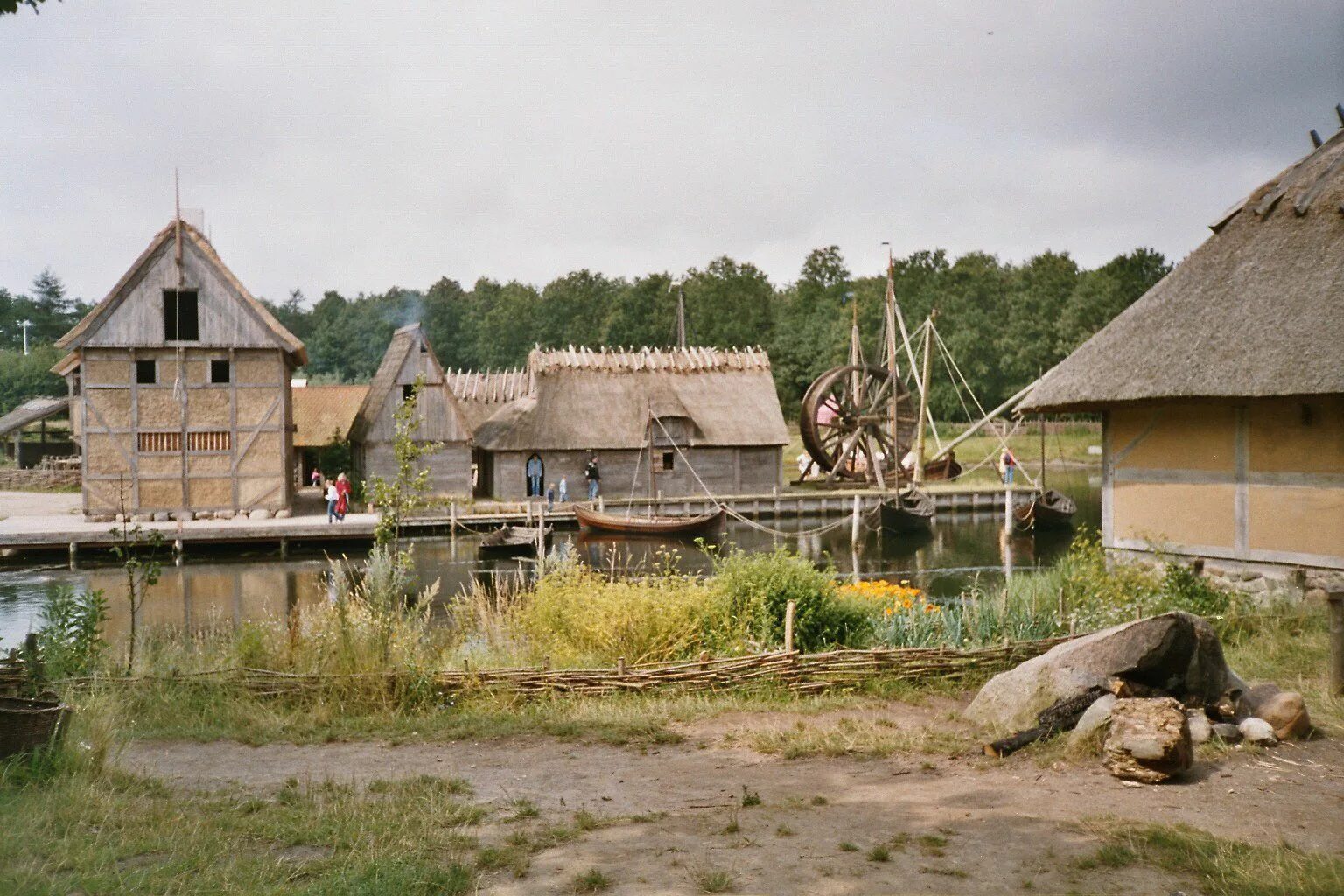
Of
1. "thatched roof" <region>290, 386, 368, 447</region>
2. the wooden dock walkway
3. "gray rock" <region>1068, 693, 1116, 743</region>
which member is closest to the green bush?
"gray rock" <region>1068, 693, 1116, 743</region>

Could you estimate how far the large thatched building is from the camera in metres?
11.5

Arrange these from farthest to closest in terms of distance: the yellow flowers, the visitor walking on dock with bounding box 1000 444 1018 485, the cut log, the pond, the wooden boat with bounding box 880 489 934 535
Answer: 1. the visitor walking on dock with bounding box 1000 444 1018 485
2. the wooden boat with bounding box 880 489 934 535
3. the pond
4. the yellow flowers
5. the cut log

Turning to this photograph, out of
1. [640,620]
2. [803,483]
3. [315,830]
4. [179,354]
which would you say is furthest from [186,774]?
[803,483]

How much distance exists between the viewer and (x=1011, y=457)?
35.8 meters

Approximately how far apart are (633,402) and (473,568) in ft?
44.5

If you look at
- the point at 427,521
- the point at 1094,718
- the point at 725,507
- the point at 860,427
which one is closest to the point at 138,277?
the point at 427,521

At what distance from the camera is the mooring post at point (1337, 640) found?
318 inches

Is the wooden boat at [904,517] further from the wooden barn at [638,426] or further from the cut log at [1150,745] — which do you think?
the cut log at [1150,745]

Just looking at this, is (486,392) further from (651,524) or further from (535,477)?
(651,524)

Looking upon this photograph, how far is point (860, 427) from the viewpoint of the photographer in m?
39.0

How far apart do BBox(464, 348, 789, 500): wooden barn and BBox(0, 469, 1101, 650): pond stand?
430 centimetres

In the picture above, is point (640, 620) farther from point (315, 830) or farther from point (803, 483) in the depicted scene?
point (803, 483)

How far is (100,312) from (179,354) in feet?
7.25

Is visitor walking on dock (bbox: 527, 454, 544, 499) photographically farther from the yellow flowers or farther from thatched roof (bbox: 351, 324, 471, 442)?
the yellow flowers
